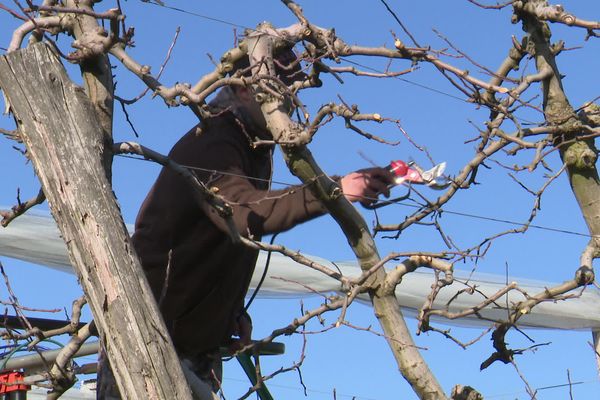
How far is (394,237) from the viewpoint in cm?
328

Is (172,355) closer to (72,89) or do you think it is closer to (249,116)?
(72,89)

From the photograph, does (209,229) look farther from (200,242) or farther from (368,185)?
(368,185)

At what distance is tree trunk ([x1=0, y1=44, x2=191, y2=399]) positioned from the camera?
104 inches

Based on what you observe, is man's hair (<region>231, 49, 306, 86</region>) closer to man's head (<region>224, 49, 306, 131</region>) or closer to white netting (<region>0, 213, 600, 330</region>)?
man's head (<region>224, 49, 306, 131</region>)

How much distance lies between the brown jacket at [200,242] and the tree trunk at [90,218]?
0.60 metres

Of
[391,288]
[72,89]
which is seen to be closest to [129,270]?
[72,89]

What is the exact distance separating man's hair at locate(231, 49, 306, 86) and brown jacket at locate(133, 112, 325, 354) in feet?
0.66

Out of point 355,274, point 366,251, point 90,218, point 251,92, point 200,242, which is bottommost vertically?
point 90,218

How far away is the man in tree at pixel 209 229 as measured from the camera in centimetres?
343

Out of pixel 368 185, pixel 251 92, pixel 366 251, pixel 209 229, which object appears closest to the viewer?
pixel 368 185

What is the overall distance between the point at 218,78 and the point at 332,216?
1.90 feet

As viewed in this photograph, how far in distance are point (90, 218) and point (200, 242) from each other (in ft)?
3.00

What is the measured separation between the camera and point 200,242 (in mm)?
3584

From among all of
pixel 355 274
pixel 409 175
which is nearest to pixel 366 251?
pixel 409 175
